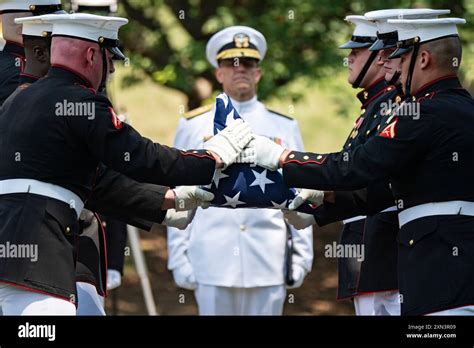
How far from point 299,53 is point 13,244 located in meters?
5.89

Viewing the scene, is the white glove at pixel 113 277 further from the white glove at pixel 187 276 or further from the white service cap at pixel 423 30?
the white service cap at pixel 423 30

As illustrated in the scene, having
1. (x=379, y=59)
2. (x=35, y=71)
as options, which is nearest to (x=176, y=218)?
(x=35, y=71)

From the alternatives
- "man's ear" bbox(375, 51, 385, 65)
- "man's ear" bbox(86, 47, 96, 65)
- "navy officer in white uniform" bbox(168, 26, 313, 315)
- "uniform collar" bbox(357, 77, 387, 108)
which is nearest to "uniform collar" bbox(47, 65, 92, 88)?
"man's ear" bbox(86, 47, 96, 65)

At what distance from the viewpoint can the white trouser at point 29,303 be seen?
221 inches

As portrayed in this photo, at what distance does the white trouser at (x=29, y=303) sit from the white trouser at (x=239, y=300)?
273cm

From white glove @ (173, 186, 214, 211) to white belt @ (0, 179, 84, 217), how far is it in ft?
2.97

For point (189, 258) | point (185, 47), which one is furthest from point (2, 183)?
point (185, 47)

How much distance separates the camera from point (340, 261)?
7.20 m

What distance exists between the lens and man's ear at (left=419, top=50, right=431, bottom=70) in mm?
Result: 5754

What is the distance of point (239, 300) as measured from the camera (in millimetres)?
8398

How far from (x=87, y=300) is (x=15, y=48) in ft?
5.05

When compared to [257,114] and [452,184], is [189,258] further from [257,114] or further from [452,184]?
[452,184]

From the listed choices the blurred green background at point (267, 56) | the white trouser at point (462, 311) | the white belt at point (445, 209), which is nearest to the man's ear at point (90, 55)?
the white belt at point (445, 209)

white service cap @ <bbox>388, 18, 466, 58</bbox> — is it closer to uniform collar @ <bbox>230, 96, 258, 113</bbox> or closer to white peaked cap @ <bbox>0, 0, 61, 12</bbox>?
white peaked cap @ <bbox>0, 0, 61, 12</bbox>
